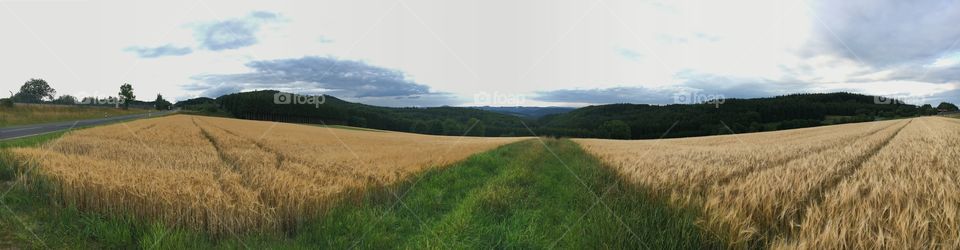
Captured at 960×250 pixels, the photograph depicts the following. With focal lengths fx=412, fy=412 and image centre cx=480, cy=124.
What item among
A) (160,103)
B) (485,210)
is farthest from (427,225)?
(160,103)

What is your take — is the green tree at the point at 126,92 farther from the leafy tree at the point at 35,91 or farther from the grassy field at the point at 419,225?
the grassy field at the point at 419,225

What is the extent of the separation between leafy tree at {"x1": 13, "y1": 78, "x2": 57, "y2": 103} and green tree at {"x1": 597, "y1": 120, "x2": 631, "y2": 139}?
496 feet

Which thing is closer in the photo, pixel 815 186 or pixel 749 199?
pixel 749 199

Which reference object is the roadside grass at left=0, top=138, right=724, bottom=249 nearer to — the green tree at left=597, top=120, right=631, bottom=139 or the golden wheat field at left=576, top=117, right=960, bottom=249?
the golden wheat field at left=576, top=117, right=960, bottom=249

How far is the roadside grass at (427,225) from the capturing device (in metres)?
5.09

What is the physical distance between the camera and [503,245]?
5676 millimetres

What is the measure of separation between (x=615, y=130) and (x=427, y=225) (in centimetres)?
6680

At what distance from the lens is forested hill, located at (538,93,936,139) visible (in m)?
69.1

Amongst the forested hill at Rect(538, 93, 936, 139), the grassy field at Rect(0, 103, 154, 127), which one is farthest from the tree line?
the forested hill at Rect(538, 93, 936, 139)

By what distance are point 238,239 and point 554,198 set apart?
5.81m

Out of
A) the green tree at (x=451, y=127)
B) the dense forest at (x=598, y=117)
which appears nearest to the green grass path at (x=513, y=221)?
the dense forest at (x=598, y=117)

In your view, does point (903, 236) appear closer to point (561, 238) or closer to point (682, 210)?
point (682, 210)

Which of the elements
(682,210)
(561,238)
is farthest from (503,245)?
(682,210)

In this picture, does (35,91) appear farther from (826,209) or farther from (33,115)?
(826,209)
